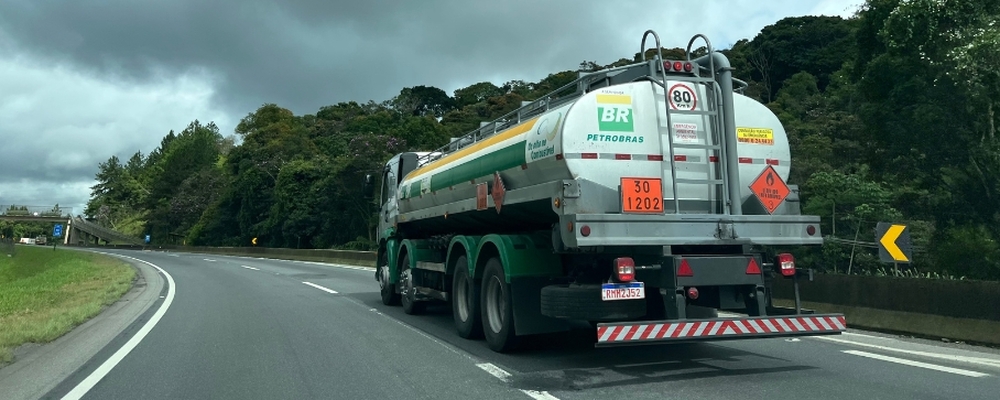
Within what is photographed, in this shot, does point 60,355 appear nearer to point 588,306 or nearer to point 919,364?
point 588,306

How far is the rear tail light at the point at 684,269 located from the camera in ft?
23.6

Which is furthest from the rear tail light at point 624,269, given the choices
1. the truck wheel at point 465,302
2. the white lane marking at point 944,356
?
the white lane marking at point 944,356

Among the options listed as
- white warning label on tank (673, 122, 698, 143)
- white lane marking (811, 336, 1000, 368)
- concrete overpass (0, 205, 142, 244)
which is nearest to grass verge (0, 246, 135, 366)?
white warning label on tank (673, 122, 698, 143)

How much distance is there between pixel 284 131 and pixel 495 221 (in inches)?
3166

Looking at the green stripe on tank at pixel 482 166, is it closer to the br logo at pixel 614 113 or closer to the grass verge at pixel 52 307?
the br logo at pixel 614 113

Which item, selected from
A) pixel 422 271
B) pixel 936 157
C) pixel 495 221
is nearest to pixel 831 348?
pixel 495 221

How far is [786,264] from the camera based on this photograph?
787cm

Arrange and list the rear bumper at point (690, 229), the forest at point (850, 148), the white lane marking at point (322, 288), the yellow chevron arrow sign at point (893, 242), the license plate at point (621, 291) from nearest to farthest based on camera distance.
A: the rear bumper at point (690, 229)
the license plate at point (621, 291)
the yellow chevron arrow sign at point (893, 242)
the forest at point (850, 148)
the white lane marking at point (322, 288)

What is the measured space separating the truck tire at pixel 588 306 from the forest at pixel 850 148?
10.5 feet

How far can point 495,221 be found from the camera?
399 inches

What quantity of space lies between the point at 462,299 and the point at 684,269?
3.90 meters

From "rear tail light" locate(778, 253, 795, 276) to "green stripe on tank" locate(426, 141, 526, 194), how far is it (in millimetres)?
2878

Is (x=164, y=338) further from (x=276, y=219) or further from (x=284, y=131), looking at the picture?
(x=284, y=131)

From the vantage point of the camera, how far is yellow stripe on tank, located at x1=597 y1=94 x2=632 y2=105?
7.77 meters
